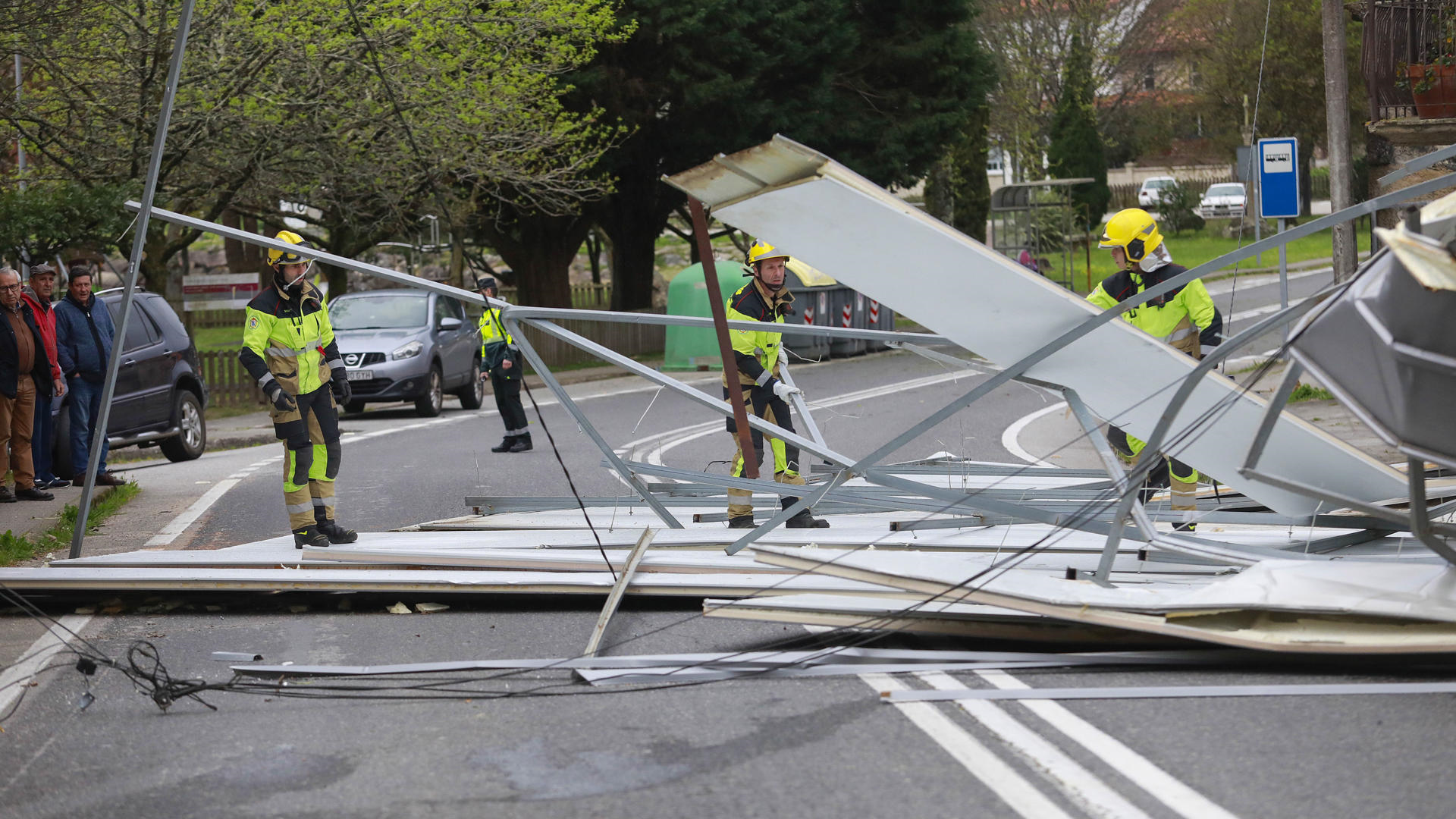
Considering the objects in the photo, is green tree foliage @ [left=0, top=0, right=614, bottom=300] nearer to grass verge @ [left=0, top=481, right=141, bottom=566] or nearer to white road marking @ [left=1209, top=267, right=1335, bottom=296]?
grass verge @ [left=0, top=481, right=141, bottom=566]

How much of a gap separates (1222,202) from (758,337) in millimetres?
50472

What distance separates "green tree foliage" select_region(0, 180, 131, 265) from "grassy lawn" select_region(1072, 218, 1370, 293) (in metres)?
28.9

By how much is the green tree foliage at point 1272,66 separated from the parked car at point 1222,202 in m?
2.40

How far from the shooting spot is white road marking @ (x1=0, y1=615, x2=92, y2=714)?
5.97 meters

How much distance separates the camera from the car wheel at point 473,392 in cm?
2186

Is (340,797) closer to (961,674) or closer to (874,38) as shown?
(961,674)

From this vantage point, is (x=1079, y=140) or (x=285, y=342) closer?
(x=285, y=342)

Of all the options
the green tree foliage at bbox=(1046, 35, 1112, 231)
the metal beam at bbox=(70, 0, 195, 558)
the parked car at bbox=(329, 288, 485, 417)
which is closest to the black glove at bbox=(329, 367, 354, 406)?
the metal beam at bbox=(70, 0, 195, 558)

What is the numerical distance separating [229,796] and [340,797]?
33 cm

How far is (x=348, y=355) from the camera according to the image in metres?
20.1

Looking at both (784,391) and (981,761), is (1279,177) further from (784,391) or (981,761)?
(981,761)

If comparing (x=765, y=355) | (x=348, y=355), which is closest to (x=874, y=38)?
(x=348, y=355)

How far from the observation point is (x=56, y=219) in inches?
634

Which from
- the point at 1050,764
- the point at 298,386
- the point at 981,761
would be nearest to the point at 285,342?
the point at 298,386
